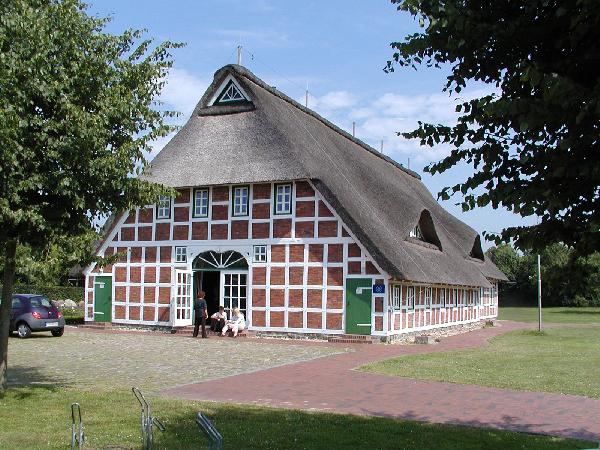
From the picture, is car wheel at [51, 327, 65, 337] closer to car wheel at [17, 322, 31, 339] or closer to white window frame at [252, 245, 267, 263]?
car wheel at [17, 322, 31, 339]

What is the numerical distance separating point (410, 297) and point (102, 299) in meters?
12.4

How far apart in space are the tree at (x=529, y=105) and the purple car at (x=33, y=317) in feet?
66.5

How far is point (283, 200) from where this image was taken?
82.4ft

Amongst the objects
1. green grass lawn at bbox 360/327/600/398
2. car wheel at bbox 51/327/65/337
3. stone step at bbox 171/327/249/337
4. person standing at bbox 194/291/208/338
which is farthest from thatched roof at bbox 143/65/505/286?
car wheel at bbox 51/327/65/337

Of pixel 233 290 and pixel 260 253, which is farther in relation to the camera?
pixel 233 290

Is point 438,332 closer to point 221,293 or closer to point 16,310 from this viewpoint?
point 221,293

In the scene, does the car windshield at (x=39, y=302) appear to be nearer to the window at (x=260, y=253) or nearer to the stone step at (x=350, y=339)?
the window at (x=260, y=253)

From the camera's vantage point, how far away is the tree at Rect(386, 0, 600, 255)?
191 inches

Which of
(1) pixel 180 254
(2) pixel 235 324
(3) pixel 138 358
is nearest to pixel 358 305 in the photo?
(2) pixel 235 324

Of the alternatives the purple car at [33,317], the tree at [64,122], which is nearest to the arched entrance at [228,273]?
the purple car at [33,317]

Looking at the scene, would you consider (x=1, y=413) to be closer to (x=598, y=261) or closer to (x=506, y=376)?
(x=598, y=261)

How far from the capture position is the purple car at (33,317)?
2344cm

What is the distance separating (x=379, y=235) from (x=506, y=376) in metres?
9.76

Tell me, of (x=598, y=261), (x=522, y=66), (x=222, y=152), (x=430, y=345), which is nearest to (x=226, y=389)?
(x=598, y=261)
